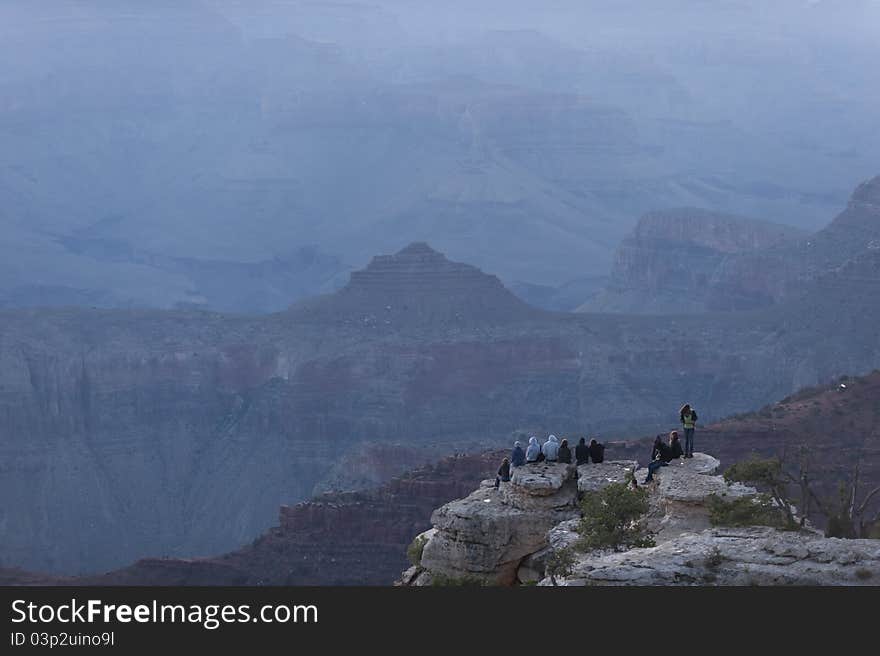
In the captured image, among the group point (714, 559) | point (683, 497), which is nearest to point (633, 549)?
point (683, 497)

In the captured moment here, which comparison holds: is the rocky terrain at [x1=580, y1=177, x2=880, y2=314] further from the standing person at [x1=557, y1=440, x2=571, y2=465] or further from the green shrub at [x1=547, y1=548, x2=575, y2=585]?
the green shrub at [x1=547, y1=548, x2=575, y2=585]

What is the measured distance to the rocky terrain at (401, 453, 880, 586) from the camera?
24.0 metres

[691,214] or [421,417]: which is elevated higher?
[691,214]

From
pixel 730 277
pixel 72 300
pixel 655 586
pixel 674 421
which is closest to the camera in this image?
pixel 655 586

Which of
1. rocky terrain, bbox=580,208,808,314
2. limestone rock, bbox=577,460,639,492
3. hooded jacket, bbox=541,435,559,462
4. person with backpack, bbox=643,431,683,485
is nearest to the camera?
person with backpack, bbox=643,431,683,485

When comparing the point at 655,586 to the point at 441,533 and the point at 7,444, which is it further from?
the point at 7,444

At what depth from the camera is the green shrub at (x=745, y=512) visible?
28.5 meters

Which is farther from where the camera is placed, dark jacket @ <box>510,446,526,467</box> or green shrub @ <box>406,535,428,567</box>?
dark jacket @ <box>510,446,526,467</box>

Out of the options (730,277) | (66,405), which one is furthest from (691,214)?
(66,405)

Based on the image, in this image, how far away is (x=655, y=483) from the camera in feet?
104

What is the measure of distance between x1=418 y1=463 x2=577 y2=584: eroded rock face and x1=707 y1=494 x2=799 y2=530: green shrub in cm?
367

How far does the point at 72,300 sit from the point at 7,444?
2529 inches

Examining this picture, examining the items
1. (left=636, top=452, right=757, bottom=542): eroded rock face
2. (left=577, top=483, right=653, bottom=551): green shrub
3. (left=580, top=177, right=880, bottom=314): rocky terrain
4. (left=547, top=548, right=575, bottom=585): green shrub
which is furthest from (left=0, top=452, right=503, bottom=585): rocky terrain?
(left=580, top=177, right=880, bottom=314): rocky terrain

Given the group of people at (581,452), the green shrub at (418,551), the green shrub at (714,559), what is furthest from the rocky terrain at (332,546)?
the green shrub at (714,559)
